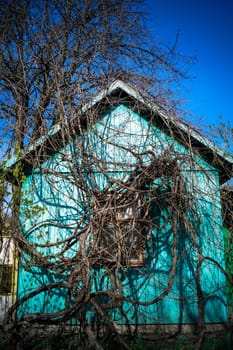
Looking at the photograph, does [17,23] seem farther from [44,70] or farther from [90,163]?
[90,163]

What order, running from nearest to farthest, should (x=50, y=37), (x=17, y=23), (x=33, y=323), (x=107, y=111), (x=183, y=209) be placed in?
(x=33, y=323) < (x=183, y=209) < (x=107, y=111) < (x=50, y=37) < (x=17, y=23)

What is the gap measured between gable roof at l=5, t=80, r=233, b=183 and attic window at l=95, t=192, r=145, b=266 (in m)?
1.67

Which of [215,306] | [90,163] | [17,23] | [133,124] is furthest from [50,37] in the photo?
[215,306]

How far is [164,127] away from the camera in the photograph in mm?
7316

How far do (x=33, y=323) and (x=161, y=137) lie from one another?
176 inches

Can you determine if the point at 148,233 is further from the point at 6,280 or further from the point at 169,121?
the point at 6,280

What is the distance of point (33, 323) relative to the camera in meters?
4.76

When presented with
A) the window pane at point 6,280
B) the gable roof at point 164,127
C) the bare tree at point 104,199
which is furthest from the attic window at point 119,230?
the window pane at point 6,280

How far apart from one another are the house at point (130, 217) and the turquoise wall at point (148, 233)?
2 centimetres

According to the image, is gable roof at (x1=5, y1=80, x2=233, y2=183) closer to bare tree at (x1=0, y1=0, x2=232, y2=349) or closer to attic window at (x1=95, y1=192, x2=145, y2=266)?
Answer: bare tree at (x1=0, y1=0, x2=232, y2=349)

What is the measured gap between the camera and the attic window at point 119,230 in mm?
5648

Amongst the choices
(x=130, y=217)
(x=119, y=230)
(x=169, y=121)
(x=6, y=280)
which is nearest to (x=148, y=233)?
(x=130, y=217)

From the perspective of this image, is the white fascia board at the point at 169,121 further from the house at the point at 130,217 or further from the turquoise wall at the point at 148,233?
the turquoise wall at the point at 148,233

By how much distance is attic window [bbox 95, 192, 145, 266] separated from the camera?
222 inches
